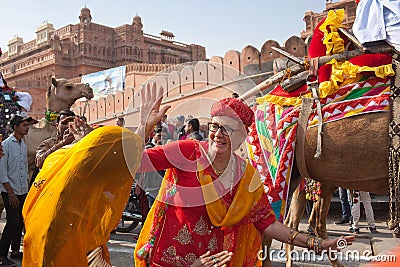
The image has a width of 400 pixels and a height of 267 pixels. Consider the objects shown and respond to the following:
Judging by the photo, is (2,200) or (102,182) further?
(2,200)

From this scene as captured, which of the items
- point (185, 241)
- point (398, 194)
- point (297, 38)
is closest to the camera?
point (185, 241)

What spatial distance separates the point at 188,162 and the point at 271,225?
652 mm

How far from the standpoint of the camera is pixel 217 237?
8.82 feet

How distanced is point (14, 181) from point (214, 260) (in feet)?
13.0

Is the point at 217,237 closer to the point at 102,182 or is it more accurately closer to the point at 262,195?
the point at 262,195

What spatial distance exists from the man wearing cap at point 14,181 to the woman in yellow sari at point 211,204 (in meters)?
3.34

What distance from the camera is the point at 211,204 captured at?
2.58 metres

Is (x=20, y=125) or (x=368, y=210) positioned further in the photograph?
(x=368, y=210)

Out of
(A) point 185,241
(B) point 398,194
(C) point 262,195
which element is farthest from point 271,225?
(B) point 398,194

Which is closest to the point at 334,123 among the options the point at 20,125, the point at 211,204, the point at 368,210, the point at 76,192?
the point at 211,204

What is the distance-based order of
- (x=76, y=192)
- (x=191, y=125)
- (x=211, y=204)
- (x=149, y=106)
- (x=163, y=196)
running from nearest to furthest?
(x=76, y=192)
(x=149, y=106)
(x=211, y=204)
(x=163, y=196)
(x=191, y=125)
